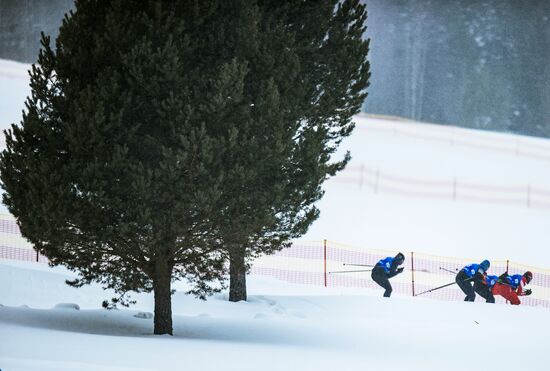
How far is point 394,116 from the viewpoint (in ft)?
173

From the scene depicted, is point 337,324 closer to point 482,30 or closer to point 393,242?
point 393,242

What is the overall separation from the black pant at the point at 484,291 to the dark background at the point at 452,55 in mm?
33633

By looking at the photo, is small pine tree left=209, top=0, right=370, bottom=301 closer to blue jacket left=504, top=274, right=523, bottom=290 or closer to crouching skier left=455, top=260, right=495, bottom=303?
crouching skier left=455, top=260, right=495, bottom=303

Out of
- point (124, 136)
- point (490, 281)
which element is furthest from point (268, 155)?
point (490, 281)

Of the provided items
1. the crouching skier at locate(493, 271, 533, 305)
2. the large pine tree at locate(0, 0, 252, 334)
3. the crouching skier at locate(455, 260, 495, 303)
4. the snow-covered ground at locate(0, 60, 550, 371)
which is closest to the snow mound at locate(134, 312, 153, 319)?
the snow-covered ground at locate(0, 60, 550, 371)

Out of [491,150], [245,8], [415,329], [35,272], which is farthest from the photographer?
[491,150]

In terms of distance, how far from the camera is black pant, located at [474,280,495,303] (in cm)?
1992

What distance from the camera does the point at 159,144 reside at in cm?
1098

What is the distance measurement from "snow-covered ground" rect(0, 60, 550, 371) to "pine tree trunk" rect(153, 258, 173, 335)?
26 cm

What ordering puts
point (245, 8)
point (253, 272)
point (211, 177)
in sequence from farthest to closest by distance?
1. point (253, 272)
2. point (245, 8)
3. point (211, 177)

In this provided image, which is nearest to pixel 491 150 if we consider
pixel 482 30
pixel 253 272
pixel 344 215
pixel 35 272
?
pixel 482 30

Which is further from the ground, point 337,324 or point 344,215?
point 344,215

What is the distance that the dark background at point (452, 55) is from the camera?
172ft

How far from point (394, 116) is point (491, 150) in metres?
7.69
